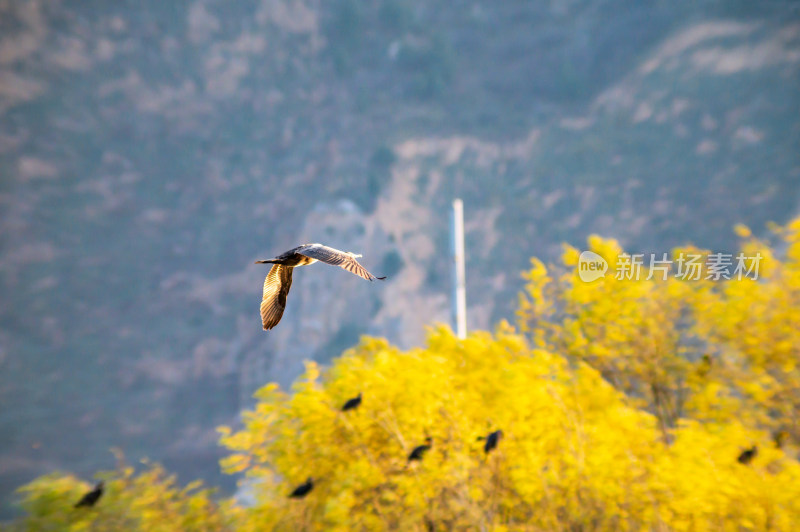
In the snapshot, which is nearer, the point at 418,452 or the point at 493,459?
the point at 418,452

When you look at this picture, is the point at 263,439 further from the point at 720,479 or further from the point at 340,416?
the point at 720,479

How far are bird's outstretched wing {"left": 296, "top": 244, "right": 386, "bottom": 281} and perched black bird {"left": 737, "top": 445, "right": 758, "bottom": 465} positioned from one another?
9.91 meters

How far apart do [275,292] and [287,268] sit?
0.88ft

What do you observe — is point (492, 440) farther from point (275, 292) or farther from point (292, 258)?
point (292, 258)

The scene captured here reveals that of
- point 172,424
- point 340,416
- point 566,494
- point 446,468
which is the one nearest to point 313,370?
point 340,416

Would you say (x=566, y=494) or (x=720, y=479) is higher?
(x=566, y=494)

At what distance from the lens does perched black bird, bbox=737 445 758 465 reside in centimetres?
1131

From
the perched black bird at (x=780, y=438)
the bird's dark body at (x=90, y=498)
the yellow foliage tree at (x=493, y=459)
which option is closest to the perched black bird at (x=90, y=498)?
the bird's dark body at (x=90, y=498)

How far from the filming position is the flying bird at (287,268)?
4816mm

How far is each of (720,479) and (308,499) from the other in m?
8.49

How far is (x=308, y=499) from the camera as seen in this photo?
13.6m

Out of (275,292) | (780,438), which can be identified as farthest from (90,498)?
(780,438)

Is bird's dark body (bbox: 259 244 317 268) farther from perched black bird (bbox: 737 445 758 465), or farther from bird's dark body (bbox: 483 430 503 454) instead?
perched black bird (bbox: 737 445 758 465)

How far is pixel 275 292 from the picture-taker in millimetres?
5867
